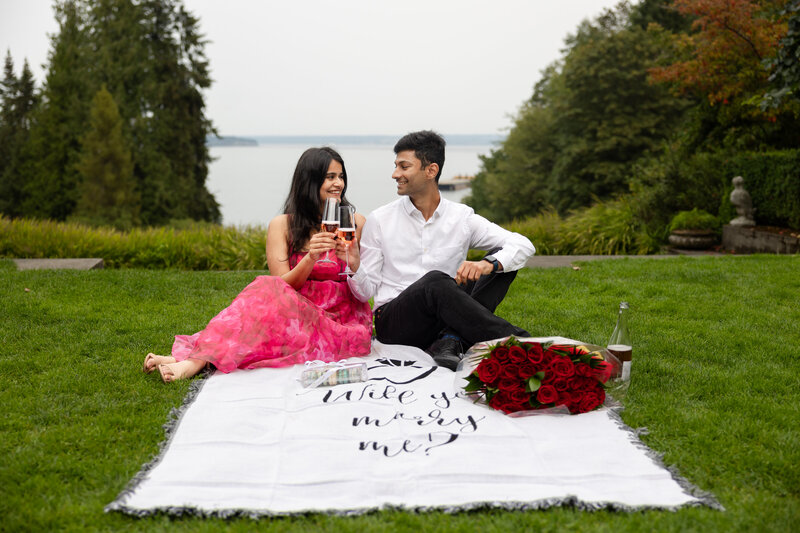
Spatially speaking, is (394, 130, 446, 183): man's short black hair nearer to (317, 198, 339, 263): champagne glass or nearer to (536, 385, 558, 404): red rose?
(317, 198, 339, 263): champagne glass

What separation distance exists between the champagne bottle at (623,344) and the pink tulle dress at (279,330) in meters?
1.59

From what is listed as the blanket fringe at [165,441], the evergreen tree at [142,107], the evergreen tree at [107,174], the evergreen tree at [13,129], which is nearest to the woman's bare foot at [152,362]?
the blanket fringe at [165,441]

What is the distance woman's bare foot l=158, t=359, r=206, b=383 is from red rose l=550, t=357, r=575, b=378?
2.10m

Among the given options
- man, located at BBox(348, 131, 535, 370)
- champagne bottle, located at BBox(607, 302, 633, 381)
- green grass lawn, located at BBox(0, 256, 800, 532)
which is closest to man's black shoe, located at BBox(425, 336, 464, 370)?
man, located at BBox(348, 131, 535, 370)

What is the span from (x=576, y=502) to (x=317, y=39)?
31.0 metres

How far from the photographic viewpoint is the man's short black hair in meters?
4.51

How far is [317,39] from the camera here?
3116 cm

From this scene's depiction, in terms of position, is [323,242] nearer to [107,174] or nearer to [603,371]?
[603,371]

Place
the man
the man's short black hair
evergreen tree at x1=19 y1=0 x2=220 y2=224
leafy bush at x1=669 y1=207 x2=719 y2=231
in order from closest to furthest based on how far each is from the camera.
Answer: the man → the man's short black hair → leafy bush at x1=669 y1=207 x2=719 y2=231 → evergreen tree at x1=19 y1=0 x2=220 y2=224

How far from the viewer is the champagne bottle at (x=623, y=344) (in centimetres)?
391

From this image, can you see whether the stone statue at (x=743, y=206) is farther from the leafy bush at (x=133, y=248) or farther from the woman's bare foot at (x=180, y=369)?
the woman's bare foot at (x=180, y=369)

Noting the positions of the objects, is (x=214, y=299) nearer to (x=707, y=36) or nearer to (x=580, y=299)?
(x=580, y=299)

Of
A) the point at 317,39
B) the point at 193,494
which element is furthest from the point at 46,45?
the point at 193,494

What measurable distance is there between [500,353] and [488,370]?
0.38 feet
